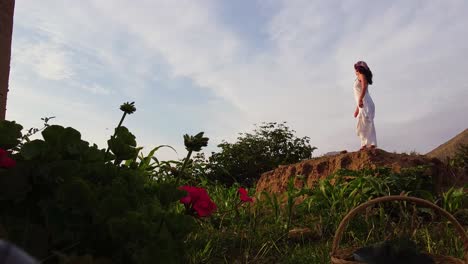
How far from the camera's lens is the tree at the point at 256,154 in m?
10.5

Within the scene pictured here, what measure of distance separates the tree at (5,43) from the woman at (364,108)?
18.1 feet

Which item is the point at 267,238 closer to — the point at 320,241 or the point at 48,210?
the point at 320,241

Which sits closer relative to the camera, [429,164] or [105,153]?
[105,153]

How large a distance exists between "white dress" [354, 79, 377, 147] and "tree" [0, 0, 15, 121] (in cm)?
556

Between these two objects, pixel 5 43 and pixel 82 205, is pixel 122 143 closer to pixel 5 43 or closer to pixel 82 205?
pixel 82 205

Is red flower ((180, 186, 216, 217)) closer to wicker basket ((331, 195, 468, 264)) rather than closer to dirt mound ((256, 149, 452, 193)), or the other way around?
wicker basket ((331, 195, 468, 264))

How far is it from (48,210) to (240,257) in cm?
184

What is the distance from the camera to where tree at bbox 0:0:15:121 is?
4814 mm

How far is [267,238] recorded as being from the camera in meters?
3.67

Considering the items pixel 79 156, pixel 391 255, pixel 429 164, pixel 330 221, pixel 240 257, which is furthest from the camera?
pixel 429 164

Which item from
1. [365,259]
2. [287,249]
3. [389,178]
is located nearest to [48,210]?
[365,259]

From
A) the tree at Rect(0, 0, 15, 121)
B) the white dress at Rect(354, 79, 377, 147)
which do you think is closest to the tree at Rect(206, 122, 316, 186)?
the white dress at Rect(354, 79, 377, 147)

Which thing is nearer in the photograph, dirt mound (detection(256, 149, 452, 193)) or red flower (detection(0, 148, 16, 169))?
red flower (detection(0, 148, 16, 169))

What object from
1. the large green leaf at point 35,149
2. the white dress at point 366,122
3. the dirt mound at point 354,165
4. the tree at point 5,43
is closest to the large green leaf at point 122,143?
the large green leaf at point 35,149
